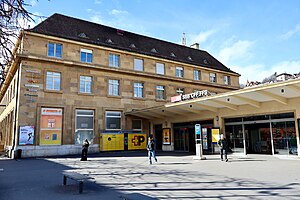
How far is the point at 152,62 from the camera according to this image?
1116 inches

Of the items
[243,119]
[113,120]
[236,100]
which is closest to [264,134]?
[243,119]

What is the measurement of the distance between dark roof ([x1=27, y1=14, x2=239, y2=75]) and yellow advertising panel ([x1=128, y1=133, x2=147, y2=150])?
29.5 feet

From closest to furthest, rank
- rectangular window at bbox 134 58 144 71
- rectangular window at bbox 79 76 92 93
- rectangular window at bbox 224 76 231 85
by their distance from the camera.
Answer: rectangular window at bbox 79 76 92 93
rectangular window at bbox 134 58 144 71
rectangular window at bbox 224 76 231 85

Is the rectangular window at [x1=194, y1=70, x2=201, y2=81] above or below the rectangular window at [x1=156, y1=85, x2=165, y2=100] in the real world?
above

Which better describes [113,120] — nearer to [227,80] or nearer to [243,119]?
[243,119]

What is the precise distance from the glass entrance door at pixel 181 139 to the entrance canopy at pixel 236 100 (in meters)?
1.59

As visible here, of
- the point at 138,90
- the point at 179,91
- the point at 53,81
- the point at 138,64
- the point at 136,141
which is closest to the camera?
the point at 53,81

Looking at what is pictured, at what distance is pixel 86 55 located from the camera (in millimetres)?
24297

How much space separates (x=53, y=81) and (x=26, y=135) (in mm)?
5165

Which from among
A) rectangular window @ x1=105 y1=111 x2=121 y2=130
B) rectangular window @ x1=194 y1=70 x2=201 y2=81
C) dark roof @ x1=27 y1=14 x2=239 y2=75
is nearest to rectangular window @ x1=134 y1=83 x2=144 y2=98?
rectangular window @ x1=105 y1=111 x2=121 y2=130

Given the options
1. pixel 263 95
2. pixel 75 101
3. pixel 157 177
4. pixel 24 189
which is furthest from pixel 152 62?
pixel 24 189

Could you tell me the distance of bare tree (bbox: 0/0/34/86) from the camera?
185 inches

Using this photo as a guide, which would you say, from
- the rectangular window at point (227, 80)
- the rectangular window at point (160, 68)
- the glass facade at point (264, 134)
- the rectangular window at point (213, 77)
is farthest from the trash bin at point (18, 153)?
the rectangular window at point (227, 80)

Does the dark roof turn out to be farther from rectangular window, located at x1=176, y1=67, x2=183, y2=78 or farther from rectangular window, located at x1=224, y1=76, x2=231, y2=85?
rectangular window, located at x1=224, y1=76, x2=231, y2=85
